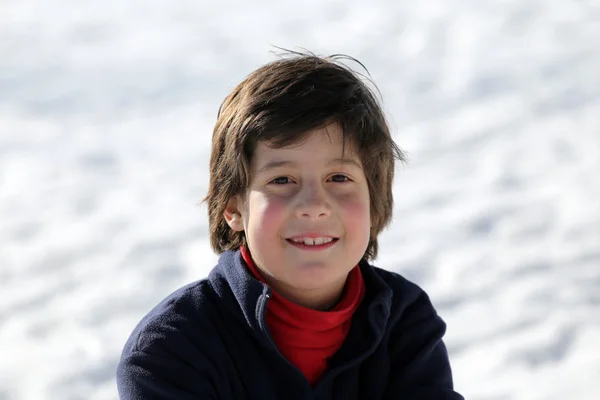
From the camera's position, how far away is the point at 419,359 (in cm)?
201

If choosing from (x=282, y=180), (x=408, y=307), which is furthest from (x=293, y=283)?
(x=408, y=307)

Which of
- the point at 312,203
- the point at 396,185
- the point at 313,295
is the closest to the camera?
the point at 312,203

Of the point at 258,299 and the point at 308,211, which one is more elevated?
the point at 308,211

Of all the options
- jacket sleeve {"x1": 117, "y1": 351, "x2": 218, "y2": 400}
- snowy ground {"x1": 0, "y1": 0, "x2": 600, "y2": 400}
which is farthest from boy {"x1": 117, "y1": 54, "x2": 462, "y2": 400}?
snowy ground {"x1": 0, "y1": 0, "x2": 600, "y2": 400}

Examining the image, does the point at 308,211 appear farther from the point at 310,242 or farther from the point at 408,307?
the point at 408,307

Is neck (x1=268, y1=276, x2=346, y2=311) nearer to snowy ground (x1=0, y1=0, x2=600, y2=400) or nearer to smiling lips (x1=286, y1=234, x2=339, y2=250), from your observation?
smiling lips (x1=286, y1=234, x2=339, y2=250)

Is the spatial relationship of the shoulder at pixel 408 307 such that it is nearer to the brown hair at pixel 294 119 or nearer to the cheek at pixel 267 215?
the brown hair at pixel 294 119

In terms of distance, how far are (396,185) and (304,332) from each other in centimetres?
202

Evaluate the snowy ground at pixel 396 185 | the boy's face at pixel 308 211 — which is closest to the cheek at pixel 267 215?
the boy's face at pixel 308 211

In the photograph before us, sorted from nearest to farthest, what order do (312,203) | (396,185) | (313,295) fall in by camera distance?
(312,203) → (313,295) → (396,185)

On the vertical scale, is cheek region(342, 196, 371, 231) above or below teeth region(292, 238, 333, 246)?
above

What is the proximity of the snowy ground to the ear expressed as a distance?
0.78 meters

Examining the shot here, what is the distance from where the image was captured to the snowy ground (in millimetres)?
2914

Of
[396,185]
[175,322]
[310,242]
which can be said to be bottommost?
[175,322]
